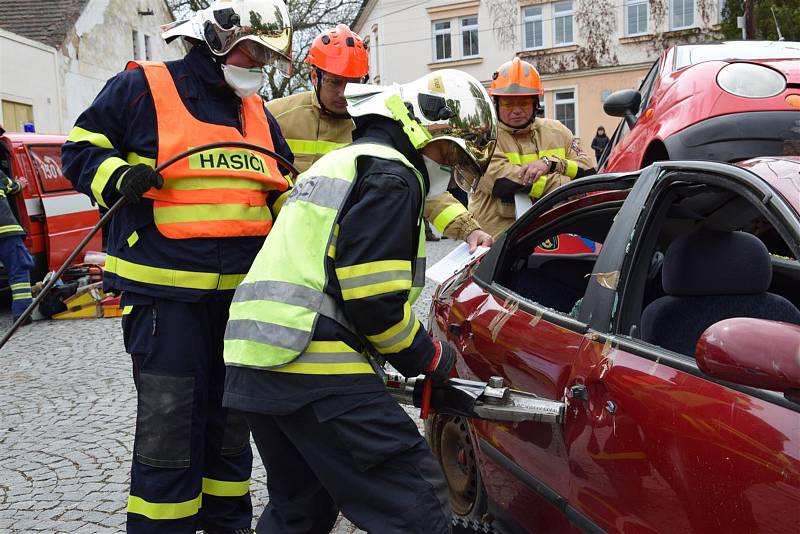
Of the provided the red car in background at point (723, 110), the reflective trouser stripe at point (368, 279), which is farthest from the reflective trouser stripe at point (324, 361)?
the red car in background at point (723, 110)

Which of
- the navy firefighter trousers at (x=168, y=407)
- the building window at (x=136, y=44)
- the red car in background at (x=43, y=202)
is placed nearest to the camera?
the navy firefighter trousers at (x=168, y=407)

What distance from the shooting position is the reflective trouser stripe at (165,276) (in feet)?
9.87

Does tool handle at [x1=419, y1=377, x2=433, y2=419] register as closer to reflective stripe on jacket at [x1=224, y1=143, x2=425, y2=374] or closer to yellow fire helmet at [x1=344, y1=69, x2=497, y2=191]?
reflective stripe on jacket at [x1=224, y1=143, x2=425, y2=374]

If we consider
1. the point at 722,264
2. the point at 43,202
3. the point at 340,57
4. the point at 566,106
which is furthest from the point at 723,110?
the point at 566,106

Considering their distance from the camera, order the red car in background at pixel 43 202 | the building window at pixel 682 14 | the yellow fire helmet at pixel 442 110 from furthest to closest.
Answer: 1. the building window at pixel 682 14
2. the red car in background at pixel 43 202
3. the yellow fire helmet at pixel 442 110

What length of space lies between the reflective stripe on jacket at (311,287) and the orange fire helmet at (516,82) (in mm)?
2899

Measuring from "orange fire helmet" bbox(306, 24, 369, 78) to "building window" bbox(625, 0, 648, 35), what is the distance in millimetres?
25666

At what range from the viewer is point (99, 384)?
6.08 m

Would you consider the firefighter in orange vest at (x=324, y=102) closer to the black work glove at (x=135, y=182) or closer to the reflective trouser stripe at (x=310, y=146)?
the reflective trouser stripe at (x=310, y=146)

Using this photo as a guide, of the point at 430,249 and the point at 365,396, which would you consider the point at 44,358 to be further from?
the point at 430,249

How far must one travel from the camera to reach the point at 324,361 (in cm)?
225

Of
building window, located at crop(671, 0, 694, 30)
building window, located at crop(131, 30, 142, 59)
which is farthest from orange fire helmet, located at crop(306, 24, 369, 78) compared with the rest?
building window, located at crop(131, 30, 142, 59)

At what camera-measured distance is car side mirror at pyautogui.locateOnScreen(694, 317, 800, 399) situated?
64.9 inches

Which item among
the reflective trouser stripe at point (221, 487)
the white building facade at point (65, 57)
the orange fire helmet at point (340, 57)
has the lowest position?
the reflective trouser stripe at point (221, 487)
